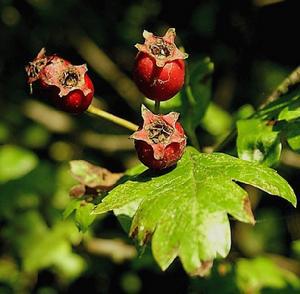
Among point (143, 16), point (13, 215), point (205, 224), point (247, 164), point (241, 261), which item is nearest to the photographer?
point (205, 224)

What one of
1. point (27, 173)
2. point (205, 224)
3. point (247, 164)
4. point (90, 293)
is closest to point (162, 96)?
point (247, 164)

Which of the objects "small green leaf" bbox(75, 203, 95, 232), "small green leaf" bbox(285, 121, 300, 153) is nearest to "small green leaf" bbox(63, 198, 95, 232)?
"small green leaf" bbox(75, 203, 95, 232)

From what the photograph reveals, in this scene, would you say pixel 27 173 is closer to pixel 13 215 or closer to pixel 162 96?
pixel 13 215

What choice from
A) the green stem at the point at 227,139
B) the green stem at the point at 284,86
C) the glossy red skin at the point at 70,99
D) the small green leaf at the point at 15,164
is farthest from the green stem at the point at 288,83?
the small green leaf at the point at 15,164

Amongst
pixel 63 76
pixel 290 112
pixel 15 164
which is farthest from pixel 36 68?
pixel 15 164

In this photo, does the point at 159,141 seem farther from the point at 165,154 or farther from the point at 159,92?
the point at 159,92

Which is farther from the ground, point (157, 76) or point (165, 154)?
point (157, 76)
